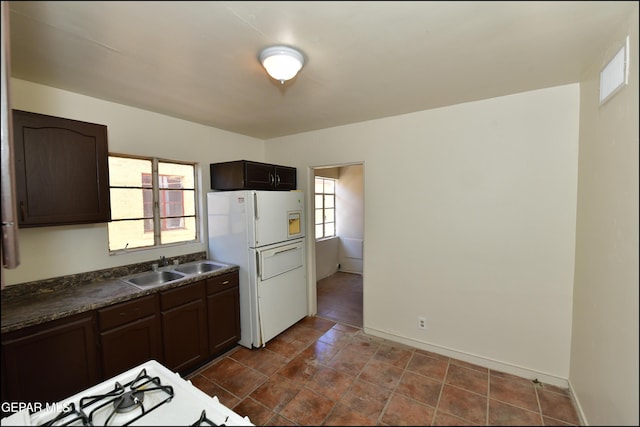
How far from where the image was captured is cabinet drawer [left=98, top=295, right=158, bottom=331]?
5.88ft

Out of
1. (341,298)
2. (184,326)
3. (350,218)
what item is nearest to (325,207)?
(350,218)

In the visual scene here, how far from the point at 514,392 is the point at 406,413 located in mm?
938

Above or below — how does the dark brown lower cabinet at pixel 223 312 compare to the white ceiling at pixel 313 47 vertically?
below

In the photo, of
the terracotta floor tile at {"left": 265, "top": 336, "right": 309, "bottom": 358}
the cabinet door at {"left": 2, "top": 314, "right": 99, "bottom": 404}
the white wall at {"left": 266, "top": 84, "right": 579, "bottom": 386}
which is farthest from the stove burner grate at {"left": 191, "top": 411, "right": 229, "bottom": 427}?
the white wall at {"left": 266, "top": 84, "right": 579, "bottom": 386}

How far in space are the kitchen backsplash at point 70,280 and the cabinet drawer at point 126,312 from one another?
0.56 metres

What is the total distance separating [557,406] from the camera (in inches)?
72.5

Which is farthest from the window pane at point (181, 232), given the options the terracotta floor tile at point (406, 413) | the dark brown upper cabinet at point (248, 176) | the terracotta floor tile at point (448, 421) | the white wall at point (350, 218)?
the white wall at point (350, 218)

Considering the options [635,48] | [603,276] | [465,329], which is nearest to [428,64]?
[635,48]

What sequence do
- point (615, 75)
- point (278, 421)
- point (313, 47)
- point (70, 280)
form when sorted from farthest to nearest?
1. point (70, 280)
2. point (278, 421)
3. point (313, 47)
4. point (615, 75)

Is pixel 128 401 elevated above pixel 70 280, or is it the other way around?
pixel 70 280

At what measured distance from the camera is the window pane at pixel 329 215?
17.6 feet

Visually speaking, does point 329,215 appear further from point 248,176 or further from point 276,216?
point 248,176

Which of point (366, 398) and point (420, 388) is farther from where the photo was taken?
point (420, 388)

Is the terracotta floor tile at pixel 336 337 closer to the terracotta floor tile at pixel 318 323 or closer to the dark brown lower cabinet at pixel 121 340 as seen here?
the terracotta floor tile at pixel 318 323
